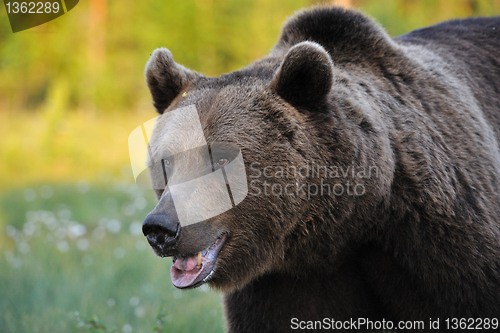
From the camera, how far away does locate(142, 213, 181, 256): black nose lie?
2.53m

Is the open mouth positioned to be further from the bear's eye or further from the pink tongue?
the bear's eye

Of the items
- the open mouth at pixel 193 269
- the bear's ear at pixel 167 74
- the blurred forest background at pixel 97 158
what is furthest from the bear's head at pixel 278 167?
the blurred forest background at pixel 97 158

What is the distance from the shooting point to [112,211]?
775 cm

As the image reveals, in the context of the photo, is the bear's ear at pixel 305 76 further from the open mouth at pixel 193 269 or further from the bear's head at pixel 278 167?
the open mouth at pixel 193 269

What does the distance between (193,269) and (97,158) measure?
31.4 feet

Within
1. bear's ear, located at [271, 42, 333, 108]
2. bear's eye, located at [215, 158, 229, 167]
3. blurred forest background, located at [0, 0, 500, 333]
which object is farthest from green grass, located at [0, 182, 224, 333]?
bear's ear, located at [271, 42, 333, 108]

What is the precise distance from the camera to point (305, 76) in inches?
115

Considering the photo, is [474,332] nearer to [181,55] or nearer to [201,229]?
[201,229]

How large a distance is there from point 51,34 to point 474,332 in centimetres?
2230

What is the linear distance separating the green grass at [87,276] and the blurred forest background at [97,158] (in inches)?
0.6

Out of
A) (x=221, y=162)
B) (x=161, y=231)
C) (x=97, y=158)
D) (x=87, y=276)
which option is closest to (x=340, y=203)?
(x=221, y=162)

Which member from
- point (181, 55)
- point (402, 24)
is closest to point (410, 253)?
point (402, 24)

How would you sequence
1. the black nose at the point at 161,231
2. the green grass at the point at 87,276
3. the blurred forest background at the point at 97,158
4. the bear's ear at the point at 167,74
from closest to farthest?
the black nose at the point at 161,231, the bear's ear at the point at 167,74, the green grass at the point at 87,276, the blurred forest background at the point at 97,158

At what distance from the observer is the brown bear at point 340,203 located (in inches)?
113
